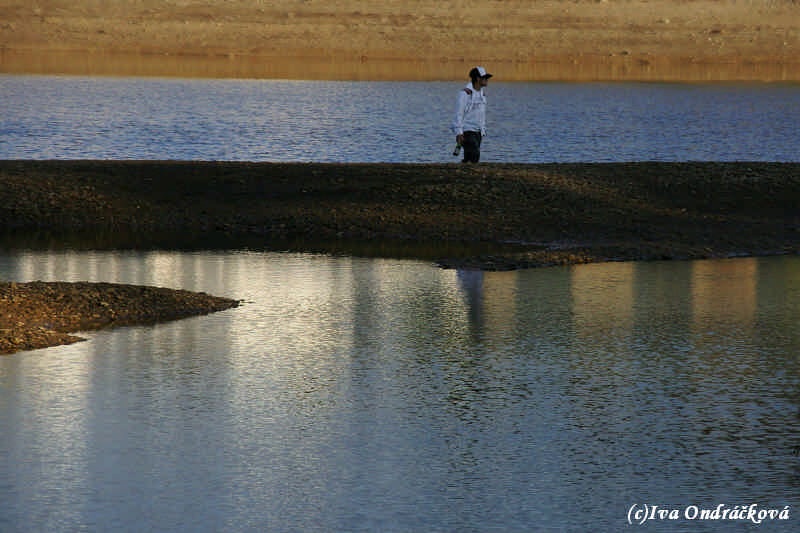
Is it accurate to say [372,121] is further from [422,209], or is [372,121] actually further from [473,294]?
[473,294]

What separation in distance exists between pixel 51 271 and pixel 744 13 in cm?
7755

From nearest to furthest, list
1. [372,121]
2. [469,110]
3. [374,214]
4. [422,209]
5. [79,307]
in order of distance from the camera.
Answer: [79,307] → [469,110] → [374,214] → [422,209] → [372,121]

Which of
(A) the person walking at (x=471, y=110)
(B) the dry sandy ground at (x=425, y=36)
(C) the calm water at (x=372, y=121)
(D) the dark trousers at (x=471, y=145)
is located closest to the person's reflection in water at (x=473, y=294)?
(A) the person walking at (x=471, y=110)

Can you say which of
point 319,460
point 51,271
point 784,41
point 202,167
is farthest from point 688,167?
point 784,41

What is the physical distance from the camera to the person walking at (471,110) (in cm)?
2147

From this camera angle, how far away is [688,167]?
25.6m

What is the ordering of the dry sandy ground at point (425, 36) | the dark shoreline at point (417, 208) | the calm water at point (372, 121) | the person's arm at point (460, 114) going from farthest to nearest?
the dry sandy ground at point (425, 36)
the calm water at point (372, 121)
the person's arm at point (460, 114)
the dark shoreline at point (417, 208)

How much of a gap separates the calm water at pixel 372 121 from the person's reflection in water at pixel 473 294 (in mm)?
18464

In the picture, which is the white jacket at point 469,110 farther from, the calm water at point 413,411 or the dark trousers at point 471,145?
the calm water at point 413,411

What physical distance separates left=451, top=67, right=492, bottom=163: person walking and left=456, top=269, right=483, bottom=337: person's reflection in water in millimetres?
3694

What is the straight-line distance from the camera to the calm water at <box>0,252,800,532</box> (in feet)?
30.3

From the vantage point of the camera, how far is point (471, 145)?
23422 mm

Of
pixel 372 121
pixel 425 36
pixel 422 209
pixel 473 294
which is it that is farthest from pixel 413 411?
pixel 425 36

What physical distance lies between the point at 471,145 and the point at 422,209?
1.35 m
